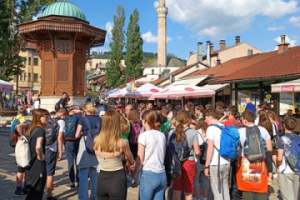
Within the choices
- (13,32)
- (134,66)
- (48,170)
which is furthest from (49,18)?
(134,66)

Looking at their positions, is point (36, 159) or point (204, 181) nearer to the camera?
point (36, 159)

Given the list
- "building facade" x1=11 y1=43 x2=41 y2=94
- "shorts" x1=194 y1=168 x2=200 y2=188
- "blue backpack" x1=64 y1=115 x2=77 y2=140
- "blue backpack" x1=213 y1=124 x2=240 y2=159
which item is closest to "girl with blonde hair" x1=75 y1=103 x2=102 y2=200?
"blue backpack" x1=64 y1=115 x2=77 y2=140

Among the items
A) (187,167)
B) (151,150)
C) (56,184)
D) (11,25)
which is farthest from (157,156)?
(11,25)

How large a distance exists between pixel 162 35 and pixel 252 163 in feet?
222

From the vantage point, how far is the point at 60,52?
1697 centimetres

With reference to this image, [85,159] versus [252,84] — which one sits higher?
[252,84]

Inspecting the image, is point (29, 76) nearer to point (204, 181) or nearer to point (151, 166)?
point (204, 181)

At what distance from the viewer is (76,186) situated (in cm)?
686

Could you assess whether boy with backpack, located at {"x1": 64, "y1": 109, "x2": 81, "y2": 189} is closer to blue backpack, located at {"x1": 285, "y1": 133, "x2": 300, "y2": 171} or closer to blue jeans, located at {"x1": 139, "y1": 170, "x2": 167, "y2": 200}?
blue jeans, located at {"x1": 139, "y1": 170, "x2": 167, "y2": 200}

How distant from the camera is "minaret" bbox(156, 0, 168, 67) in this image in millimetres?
69750

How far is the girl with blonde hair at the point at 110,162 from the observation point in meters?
3.70

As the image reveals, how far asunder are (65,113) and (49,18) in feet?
40.4

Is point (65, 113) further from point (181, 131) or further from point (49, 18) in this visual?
point (49, 18)

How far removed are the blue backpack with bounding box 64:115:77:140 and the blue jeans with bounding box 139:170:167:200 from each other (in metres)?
2.85
